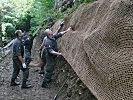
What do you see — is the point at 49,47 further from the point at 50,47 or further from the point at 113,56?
the point at 113,56

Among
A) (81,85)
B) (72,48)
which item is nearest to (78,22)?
(72,48)

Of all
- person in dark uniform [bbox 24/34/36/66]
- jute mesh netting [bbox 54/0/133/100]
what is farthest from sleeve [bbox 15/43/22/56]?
jute mesh netting [bbox 54/0/133/100]

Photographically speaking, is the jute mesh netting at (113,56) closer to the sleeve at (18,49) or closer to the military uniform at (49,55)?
the military uniform at (49,55)

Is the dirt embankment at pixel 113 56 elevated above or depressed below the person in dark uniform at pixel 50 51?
above

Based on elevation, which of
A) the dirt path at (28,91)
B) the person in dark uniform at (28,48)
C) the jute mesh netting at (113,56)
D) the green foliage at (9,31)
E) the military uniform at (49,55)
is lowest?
the green foliage at (9,31)

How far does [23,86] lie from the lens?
1284cm

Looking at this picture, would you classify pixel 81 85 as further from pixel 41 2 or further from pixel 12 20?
pixel 12 20

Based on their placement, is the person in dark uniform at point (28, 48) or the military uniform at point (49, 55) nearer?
the military uniform at point (49, 55)

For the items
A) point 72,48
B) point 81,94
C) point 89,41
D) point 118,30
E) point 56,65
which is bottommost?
point 56,65

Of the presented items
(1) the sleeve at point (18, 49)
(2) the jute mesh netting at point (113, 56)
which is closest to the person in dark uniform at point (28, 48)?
(1) the sleeve at point (18, 49)

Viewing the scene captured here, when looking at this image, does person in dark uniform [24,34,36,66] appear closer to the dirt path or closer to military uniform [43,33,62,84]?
the dirt path

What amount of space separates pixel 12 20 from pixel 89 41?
124 feet

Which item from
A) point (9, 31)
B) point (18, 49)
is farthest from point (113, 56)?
point (9, 31)

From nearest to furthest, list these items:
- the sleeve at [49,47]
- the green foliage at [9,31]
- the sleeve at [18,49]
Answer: the sleeve at [49,47]
the sleeve at [18,49]
the green foliage at [9,31]
